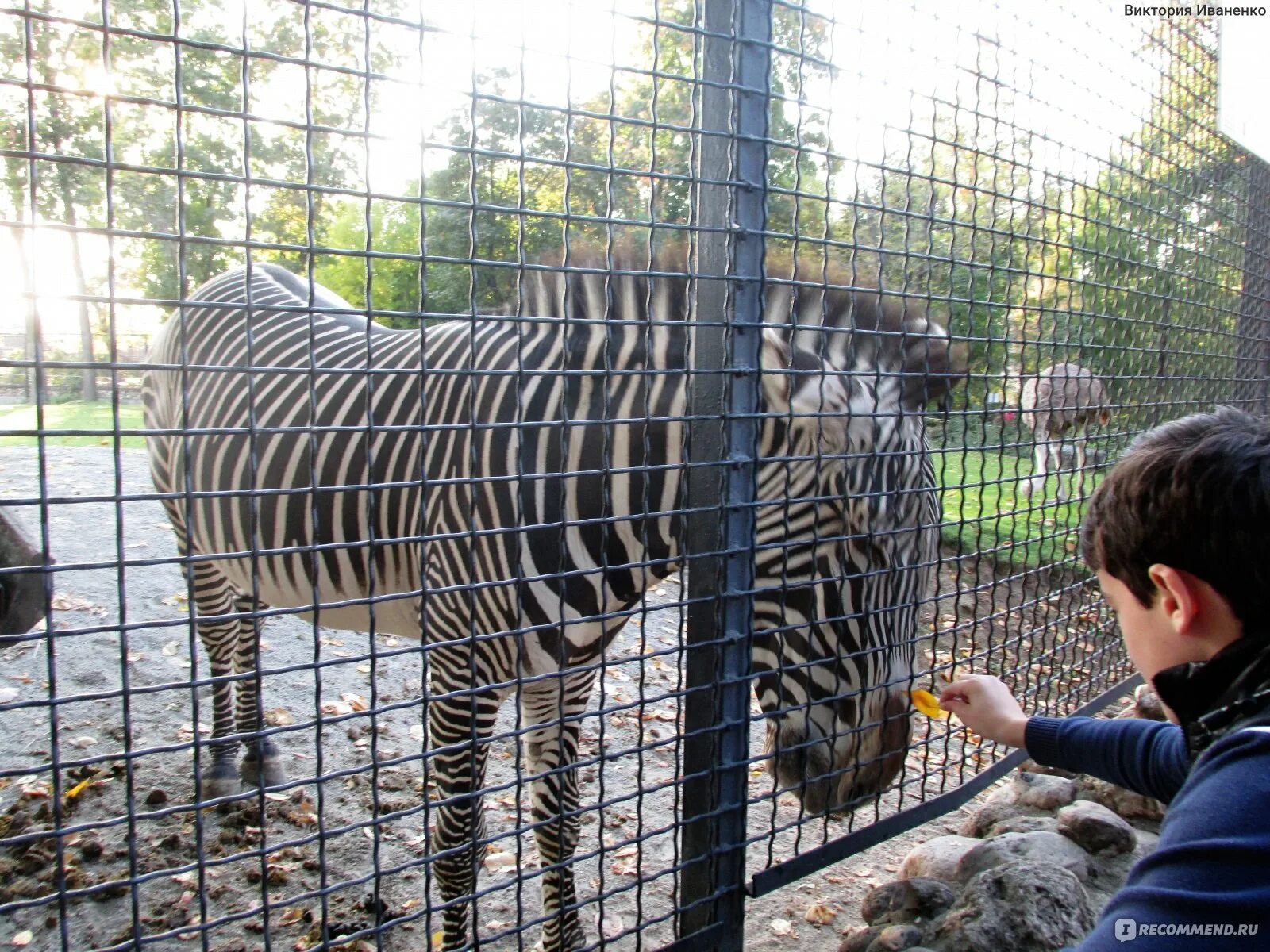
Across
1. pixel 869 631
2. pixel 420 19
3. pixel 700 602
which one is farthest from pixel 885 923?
pixel 420 19

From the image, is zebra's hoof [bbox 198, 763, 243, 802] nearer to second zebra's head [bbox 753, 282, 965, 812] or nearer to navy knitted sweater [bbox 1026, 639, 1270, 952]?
second zebra's head [bbox 753, 282, 965, 812]

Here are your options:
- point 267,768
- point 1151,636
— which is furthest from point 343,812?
point 1151,636

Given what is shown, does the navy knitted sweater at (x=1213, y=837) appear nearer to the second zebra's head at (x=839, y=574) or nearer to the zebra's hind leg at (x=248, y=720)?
the second zebra's head at (x=839, y=574)

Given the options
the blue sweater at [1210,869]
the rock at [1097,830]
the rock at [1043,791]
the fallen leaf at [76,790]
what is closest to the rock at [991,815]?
the rock at [1043,791]

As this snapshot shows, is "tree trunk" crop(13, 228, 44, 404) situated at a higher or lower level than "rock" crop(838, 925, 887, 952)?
higher

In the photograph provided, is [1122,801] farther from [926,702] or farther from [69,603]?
[69,603]

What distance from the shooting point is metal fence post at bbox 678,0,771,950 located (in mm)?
2047

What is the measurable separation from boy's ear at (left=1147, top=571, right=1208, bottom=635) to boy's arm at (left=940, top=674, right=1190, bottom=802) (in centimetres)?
75

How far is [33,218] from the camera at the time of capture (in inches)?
46.5

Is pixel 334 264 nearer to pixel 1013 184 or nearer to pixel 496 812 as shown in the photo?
pixel 496 812

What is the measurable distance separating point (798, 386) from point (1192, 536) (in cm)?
115

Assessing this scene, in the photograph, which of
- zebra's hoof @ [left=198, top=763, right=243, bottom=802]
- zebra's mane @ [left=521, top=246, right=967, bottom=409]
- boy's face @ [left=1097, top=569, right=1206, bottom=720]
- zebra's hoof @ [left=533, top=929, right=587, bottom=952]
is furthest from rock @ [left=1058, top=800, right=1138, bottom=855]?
zebra's hoof @ [left=198, top=763, right=243, bottom=802]

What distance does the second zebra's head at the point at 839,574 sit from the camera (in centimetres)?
232

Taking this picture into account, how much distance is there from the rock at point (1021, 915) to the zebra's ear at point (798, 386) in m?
1.43
